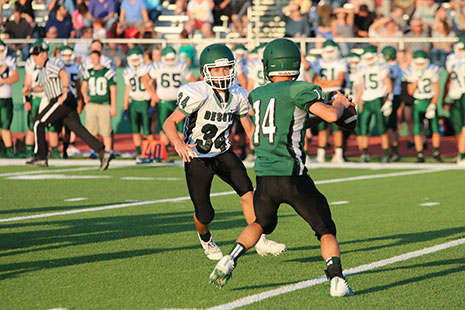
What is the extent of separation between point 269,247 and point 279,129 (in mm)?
1362

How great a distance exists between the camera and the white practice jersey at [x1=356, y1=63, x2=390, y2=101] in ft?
48.2

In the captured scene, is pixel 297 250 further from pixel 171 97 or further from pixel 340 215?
pixel 171 97

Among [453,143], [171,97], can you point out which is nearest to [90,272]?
[171,97]

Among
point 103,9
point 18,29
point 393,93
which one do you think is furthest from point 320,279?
point 103,9

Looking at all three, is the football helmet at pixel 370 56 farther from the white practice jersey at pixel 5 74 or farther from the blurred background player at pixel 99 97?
the white practice jersey at pixel 5 74

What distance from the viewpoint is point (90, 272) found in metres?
5.89

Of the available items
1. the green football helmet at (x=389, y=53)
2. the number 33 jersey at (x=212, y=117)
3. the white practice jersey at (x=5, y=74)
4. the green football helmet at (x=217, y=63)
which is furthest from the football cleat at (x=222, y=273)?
the white practice jersey at (x=5, y=74)

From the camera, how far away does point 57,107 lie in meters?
13.1

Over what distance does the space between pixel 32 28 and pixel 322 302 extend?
16.3 metres

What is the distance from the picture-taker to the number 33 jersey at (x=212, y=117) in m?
6.29

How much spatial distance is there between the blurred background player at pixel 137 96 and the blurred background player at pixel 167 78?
194mm

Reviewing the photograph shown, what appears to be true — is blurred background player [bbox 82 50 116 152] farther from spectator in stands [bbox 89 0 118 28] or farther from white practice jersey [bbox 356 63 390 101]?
spectator in stands [bbox 89 0 118 28]

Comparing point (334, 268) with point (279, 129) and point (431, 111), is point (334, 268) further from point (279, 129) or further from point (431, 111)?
point (431, 111)

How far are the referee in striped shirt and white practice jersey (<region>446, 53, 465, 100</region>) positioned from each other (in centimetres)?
539
